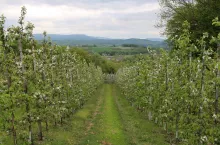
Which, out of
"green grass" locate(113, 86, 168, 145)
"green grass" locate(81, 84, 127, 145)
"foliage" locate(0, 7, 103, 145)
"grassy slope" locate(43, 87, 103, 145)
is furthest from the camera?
"green grass" locate(113, 86, 168, 145)

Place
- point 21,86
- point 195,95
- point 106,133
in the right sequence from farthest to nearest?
point 106,133, point 21,86, point 195,95

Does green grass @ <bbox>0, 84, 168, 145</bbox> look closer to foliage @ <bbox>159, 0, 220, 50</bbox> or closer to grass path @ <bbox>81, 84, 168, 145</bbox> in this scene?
grass path @ <bbox>81, 84, 168, 145</bbox>

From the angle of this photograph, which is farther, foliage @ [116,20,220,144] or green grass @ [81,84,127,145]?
green grass @ [81,84,127,145]

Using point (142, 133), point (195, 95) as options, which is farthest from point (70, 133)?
point (195, 95)

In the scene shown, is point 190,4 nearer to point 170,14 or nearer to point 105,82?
point 170,14

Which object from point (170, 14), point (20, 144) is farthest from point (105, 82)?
point (20, 144)

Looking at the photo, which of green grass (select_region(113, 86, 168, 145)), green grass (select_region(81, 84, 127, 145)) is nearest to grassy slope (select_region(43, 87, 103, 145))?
green grass (select_region(81, 84, 127, 145))

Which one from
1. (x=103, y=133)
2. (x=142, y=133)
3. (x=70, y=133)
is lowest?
(x=142, y=133)

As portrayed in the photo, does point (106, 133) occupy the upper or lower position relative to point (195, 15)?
lower

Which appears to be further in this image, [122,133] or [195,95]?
[122,133]

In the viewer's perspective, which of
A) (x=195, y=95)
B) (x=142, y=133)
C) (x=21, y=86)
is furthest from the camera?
(x=142, y=133)

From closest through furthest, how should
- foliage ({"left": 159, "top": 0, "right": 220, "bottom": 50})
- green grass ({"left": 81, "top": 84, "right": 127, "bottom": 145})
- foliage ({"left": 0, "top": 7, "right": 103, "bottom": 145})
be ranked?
foliage ({"left": 0, "top": 7, "right": 103, "bottom": 145}), green grass ({"left": 81, "top": 84, "right": 127, "bottom": 145}), foliage ({"left": 159, "top": 0, "right": 220, "bottom": 50})

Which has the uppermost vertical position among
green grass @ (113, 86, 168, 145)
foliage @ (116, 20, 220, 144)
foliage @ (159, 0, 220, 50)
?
foliage @ (159, 0, 220, 50)

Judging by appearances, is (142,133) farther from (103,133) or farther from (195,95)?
(195,95)
